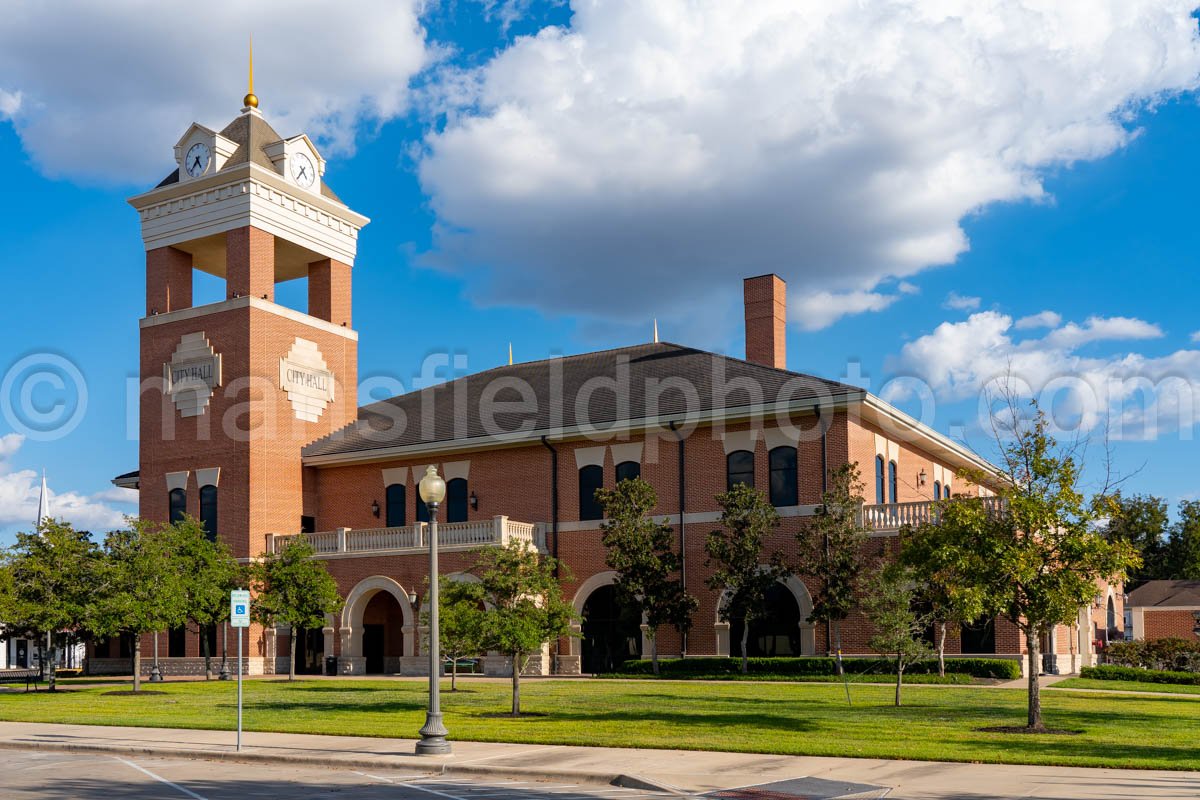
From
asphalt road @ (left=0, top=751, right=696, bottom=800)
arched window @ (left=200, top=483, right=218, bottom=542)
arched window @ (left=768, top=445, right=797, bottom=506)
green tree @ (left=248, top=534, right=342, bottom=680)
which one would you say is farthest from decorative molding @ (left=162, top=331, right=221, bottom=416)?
asphalt road @ (left=0, top=751, right=696, bottom=800)

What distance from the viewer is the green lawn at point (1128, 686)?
29.6 m

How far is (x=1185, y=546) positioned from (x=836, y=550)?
6695cm

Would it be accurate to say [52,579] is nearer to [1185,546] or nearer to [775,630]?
[775,630]

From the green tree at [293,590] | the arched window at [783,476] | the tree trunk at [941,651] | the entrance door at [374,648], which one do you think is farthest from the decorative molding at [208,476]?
the tree trunk at [941,651]

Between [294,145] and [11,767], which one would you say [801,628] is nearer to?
[11,767]

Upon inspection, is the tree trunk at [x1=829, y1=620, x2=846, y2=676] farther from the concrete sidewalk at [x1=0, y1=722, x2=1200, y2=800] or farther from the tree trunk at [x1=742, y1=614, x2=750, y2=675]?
the concrete sidewalk at [x1=0, y1=722, x2=1200, y2=800]

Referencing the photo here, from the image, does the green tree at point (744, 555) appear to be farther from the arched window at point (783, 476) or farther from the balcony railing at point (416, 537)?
the balcony railing at point (416, 537)

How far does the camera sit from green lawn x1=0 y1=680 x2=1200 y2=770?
1745 centimetres

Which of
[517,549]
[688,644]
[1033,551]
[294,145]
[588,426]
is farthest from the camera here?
[294,145]

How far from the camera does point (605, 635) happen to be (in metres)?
39.7

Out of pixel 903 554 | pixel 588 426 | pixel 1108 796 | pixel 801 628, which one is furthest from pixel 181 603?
pixel 1108 796

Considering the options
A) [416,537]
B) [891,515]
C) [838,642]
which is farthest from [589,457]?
[838,642]

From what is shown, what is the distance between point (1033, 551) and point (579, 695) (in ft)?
38.4

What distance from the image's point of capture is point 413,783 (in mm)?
15172
